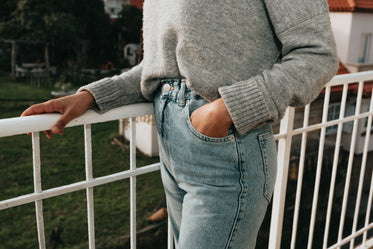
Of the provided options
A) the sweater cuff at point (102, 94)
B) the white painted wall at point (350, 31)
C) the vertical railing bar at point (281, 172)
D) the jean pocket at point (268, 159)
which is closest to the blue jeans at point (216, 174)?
the jean pocket at point (268, 159)

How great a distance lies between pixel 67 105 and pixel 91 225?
36 cm

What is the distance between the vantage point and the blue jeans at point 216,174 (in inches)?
32.3

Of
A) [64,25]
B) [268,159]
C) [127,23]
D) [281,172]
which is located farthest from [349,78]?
[127,23]

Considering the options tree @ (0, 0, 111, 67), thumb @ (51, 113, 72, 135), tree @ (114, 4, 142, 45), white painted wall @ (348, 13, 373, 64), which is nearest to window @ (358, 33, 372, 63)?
white painted wall @ (348, 13, 373, 64)

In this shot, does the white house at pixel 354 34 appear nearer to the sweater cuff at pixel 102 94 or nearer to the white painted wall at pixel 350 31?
the white painted wall at pixel 350 31

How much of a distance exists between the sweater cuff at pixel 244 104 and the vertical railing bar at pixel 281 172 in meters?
0.64

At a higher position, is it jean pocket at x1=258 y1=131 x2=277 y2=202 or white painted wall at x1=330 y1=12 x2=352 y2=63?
jean pocket at x1=258 y1=131 x2=277 y2=202

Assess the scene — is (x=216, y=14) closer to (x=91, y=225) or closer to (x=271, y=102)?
(x=271, y=102)

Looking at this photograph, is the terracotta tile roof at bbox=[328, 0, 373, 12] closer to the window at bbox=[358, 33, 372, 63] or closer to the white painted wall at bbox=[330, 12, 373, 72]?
the white painted wall at bbox=[330, 12, 373, 72]

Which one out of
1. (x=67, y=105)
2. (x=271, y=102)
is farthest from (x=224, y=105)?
(x=67, y=105)

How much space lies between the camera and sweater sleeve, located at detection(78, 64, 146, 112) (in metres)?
1.03

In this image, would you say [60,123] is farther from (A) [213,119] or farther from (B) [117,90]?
(A) [213,119]

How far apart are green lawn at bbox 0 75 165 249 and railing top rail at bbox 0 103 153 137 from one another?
8.76 metres

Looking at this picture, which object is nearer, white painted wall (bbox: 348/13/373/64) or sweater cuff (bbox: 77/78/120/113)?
sweater cuff (bbox: 77/78/120/113)
